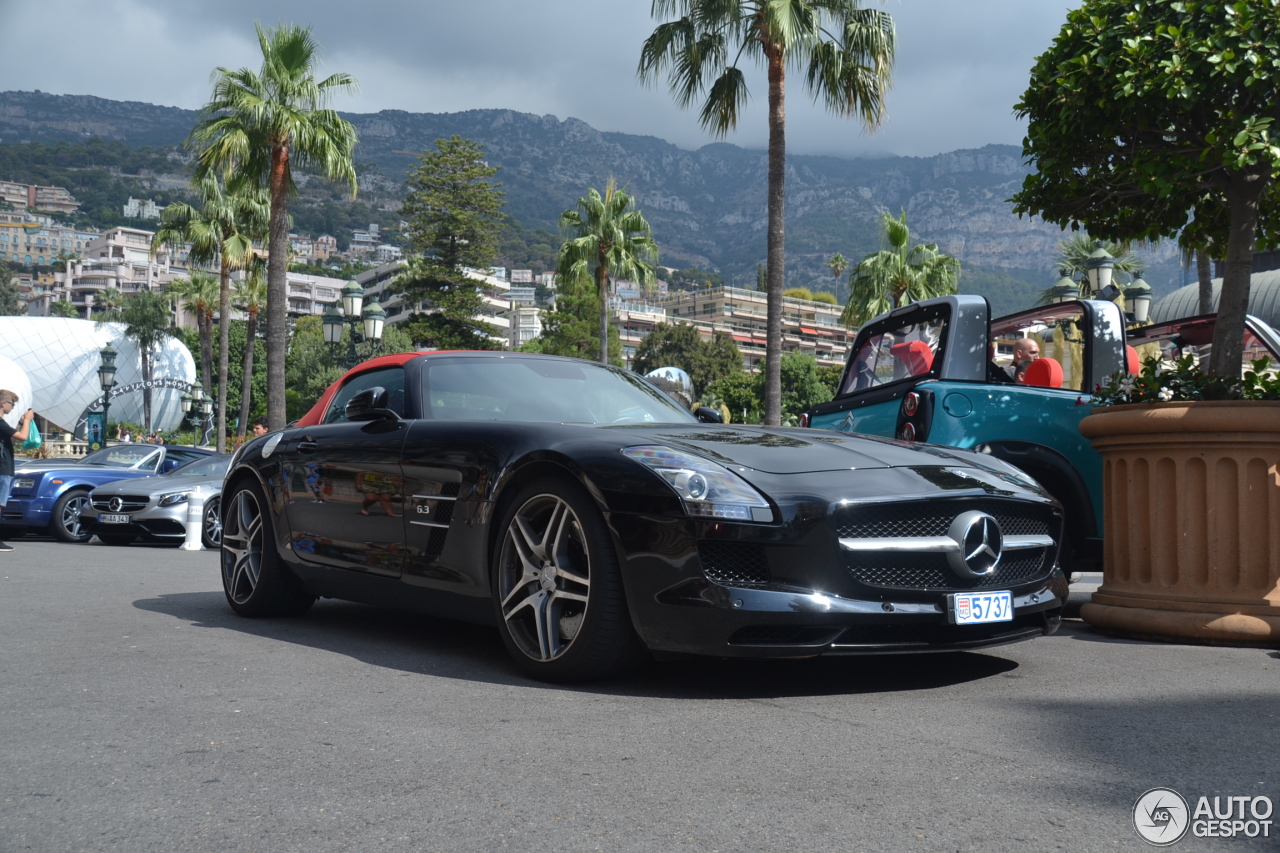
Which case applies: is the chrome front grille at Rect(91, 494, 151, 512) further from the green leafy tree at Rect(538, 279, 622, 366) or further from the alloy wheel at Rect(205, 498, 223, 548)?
the green leafy tree at Rect(538, 279, 622, 366)

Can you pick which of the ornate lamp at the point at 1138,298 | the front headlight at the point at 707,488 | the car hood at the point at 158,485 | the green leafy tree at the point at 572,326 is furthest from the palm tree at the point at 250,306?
the front headlight at the point at 707,488

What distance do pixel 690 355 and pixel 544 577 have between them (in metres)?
99.0

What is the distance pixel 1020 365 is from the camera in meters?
7.64

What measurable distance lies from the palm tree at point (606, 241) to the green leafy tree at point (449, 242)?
861 inches

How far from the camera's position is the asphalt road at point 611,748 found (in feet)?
8.16

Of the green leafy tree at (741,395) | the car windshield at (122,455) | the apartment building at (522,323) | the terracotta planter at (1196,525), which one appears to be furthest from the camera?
the apartment building at (522,323)

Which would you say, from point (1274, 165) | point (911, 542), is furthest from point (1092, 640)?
point (1274, 165)

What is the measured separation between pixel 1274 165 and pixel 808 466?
3421 mm

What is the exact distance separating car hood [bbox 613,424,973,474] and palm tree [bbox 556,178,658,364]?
3778 centimetres

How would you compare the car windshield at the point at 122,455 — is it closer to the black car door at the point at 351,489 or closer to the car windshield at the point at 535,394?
the black car door at the point at 351,489

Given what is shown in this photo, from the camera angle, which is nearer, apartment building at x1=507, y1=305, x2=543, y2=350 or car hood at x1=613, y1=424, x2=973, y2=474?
car hood at x1=613, y1=424, x2=973, y2=474

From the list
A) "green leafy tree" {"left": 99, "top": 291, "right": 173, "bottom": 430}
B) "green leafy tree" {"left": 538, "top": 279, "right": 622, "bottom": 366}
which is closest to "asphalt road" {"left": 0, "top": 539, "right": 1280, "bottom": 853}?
"green leafy tree" {"left": 538, "top": 279, "right": 622, "bottom": 366}

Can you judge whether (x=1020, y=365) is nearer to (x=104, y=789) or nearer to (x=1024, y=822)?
(x=1024, y=822)

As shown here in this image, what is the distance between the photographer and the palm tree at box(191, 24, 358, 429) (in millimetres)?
23219
